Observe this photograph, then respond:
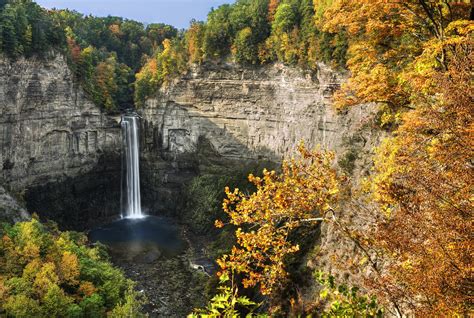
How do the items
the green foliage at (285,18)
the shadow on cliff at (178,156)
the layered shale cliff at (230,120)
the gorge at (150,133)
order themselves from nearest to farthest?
the layered shale cliff at (230,120) → the gorge at (150,133) → the green foliage at (285,18) → the shadow on cliff at (178,156)

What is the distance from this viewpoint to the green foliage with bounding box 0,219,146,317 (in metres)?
20.5

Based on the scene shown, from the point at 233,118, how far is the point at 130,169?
1456cm

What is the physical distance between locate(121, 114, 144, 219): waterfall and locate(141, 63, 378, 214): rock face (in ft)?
4.15

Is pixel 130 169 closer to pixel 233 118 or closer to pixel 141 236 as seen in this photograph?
pixel 141 236

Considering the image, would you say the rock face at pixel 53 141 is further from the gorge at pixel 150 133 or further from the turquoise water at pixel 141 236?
the turquoise water at pixel 141 236

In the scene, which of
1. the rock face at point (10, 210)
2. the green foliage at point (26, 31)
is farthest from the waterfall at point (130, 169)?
the rock face at point (10, 210)

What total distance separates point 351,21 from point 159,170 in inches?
1615

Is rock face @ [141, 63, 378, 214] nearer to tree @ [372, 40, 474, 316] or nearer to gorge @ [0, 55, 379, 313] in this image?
gorge @ [0, 55, 379, 313]

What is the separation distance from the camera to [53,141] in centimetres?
4238

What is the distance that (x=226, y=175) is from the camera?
45.8m

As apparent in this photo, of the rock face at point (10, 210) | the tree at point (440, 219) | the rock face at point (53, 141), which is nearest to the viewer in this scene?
the tree at point (440, 219)

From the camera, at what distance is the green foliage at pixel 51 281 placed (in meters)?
20.5

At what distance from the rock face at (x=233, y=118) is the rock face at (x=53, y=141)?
540 cm

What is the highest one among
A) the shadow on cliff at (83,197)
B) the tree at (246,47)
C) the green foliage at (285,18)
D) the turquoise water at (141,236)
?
the green foliage at (285,18)
